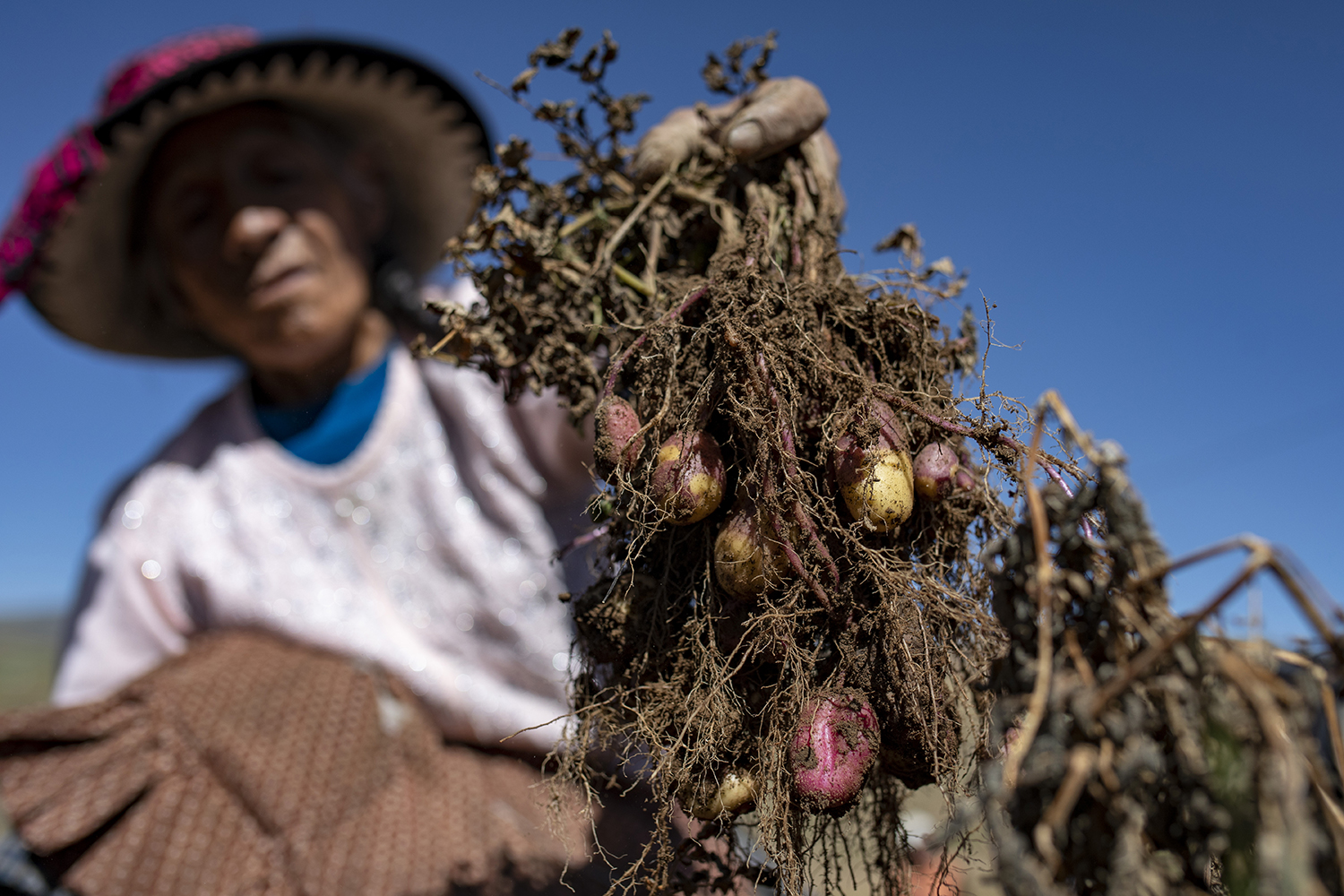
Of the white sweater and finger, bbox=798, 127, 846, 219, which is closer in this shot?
finger, bbox=798, 127, 846, 219

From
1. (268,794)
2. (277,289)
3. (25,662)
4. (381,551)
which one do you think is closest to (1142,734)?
(268,794)

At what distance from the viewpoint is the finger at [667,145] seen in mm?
1060

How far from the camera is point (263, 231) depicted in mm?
1907

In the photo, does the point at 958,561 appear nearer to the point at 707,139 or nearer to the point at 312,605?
the point at 707,139

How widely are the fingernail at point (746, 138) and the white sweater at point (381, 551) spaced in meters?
1.05

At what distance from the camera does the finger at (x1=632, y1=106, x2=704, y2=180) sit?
1.06 m

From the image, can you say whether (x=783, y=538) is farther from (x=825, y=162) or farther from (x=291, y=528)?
(x=291, y=528)

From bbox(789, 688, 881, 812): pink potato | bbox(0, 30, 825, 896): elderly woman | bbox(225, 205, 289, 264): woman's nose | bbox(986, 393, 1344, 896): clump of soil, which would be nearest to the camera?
bbox(986, 393, 1344, 896): clump of soil

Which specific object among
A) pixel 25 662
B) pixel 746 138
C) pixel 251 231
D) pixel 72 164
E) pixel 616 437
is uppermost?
pixel 72 164

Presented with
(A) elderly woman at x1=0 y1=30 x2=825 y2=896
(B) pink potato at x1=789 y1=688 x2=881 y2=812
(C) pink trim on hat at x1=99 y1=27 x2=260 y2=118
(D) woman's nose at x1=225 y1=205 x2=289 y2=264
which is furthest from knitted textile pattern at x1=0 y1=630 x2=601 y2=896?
(C) pink trim on hat at x1=99 y1=27 x2=260 y2=118

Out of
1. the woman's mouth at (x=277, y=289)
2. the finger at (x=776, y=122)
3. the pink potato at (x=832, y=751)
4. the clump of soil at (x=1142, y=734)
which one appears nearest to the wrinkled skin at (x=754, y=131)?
the finger at (x=776, y=122)

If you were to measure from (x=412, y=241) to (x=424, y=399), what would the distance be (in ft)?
2.50

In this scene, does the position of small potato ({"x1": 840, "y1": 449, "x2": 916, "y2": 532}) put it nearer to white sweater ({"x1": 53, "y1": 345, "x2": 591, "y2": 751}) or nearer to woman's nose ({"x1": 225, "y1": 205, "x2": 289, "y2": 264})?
white sweater ({"x1": 53, "y1": 345, "x2": 591, "y2": 751})

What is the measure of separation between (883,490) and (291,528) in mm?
1840
